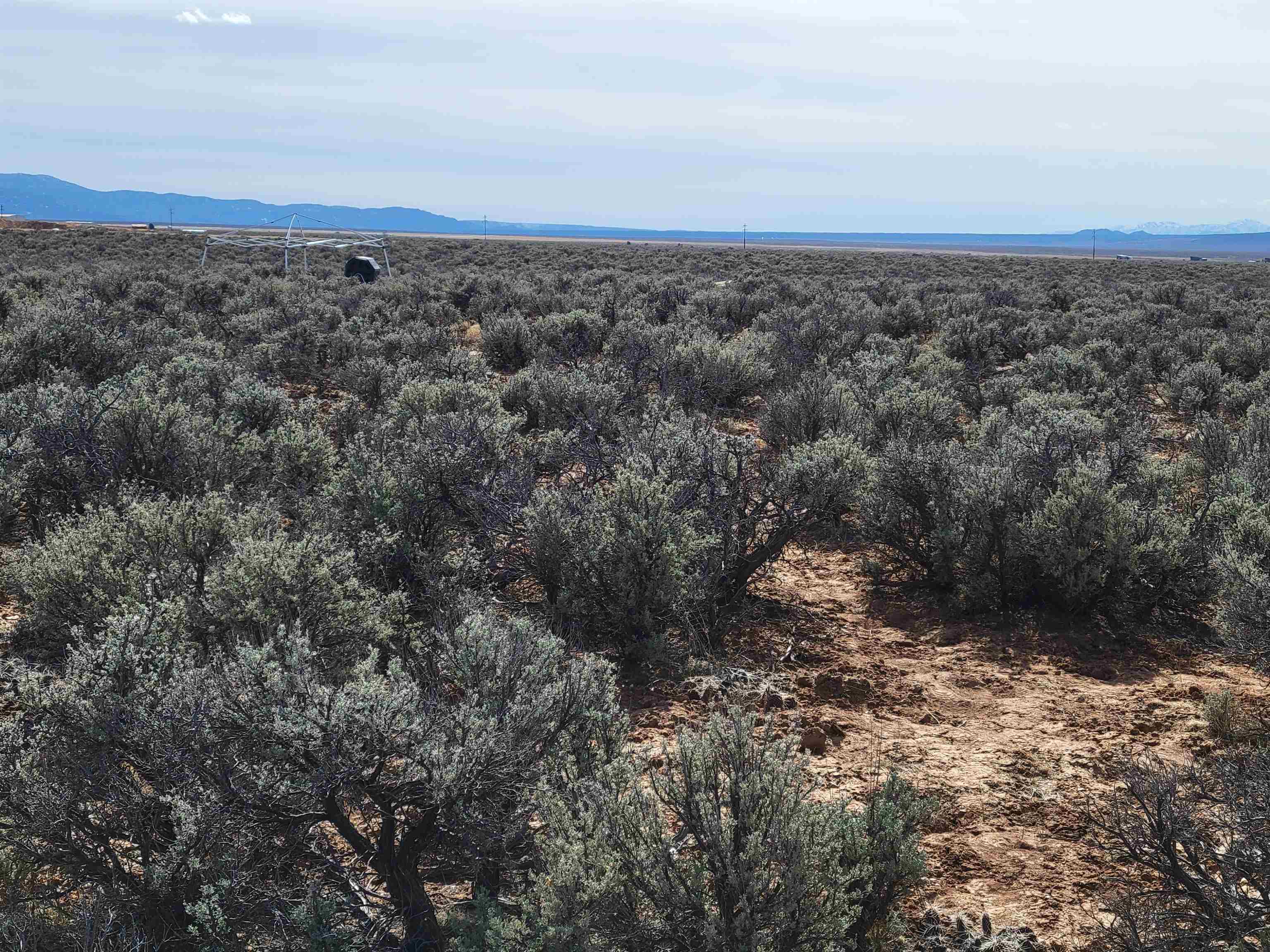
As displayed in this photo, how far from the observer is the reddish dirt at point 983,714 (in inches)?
142

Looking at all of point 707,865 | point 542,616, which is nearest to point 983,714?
point 542,616

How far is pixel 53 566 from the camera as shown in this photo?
4.39 m

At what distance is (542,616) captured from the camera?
5305 mm

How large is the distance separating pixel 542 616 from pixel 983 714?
257 centimetres

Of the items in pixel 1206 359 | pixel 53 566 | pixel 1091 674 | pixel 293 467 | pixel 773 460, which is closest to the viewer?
pixel 53 566

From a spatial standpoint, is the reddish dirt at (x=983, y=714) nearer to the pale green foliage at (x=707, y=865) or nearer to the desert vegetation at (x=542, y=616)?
the desert vegetation at (x=542, y=616)

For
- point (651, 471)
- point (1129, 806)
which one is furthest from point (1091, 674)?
point (651, 471)

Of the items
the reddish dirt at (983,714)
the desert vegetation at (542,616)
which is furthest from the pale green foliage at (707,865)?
the reddish dirt at (983,714)

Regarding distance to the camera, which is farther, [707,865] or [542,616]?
[542,616]

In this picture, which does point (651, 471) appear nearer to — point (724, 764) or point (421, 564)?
point (421, 564)

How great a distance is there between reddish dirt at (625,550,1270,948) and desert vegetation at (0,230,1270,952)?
3.8 inches

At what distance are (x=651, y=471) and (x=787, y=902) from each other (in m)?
3.62

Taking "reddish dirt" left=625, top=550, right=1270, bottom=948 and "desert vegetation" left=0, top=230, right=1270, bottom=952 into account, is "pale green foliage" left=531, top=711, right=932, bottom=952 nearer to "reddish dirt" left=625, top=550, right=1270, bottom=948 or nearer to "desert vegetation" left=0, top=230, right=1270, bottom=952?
"desert vegetation" left=0, top=230, right=1270, bottom=952

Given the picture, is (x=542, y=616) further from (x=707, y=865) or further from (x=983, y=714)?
(x=707, y=865)
